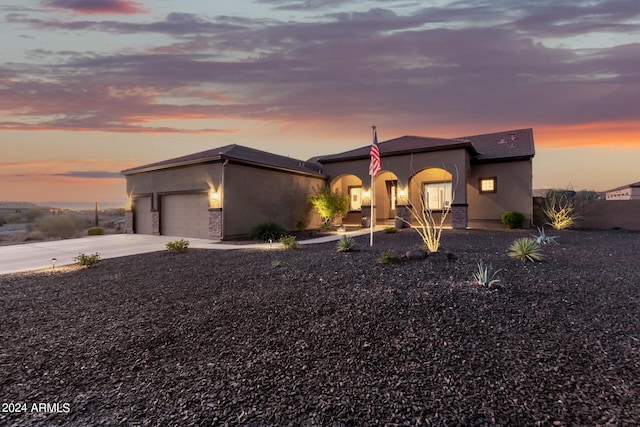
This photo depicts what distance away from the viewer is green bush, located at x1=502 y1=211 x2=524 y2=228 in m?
15.3

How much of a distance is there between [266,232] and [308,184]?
5431 millimetres

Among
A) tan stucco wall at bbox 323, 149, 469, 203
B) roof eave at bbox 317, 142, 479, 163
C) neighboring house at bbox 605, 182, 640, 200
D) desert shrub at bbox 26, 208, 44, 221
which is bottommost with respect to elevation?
desert shrub at bbox 26, 208, 44, 221

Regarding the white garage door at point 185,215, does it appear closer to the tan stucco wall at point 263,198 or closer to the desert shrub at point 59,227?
the tan stucco wall at point 263,198

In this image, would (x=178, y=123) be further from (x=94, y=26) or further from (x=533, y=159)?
(x=533, y=159)

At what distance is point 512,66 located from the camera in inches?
460

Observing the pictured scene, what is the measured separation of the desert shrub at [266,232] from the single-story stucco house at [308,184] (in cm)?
86

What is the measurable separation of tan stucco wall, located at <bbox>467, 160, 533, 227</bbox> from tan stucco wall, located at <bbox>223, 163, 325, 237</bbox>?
947 cm

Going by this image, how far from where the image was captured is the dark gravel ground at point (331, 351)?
227cm

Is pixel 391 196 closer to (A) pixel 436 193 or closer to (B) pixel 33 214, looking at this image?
(A) pixel 436 193

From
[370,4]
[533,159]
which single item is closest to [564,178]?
[533,159]

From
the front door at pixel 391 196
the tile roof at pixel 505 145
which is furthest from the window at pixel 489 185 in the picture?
the front door at pixel 391 196

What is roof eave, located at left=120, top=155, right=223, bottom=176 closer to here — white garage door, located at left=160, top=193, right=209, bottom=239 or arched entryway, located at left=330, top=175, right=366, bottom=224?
white garage door, located at left=160, top=193, right=209, bottom=239

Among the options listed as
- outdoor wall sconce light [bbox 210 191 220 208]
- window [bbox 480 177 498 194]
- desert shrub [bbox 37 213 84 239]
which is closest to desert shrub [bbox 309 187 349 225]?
outdoor wall sconce light [bbox 210 191 220 208]

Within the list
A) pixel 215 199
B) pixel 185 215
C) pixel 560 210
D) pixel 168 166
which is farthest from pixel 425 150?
pixel 168 166
